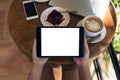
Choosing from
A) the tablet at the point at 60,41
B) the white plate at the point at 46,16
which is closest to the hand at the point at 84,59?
the tablet at the point at 60,41

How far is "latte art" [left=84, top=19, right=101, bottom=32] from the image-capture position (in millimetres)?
1221

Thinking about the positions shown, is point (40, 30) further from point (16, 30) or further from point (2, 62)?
point (2, 62)

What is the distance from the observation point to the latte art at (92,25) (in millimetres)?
1221

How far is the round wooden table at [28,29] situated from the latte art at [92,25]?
0.21 ft

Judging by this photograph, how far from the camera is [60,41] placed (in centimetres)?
112

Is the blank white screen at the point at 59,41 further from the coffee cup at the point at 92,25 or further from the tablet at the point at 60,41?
the coffee cup at the point at 92,25

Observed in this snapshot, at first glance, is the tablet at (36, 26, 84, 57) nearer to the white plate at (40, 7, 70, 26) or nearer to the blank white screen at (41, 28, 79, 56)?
the blank white screen at (41, 28, 79, 56)

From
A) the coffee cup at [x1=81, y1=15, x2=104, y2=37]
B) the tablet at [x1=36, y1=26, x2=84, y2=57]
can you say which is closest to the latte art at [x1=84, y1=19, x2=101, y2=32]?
the coffee cup at [x1=81, y1=15, x2=104, y2=37]

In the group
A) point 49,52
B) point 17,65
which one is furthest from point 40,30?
point 17,65

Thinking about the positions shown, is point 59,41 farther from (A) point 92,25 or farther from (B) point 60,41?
(A) point 92,25

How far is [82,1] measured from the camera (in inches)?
50.1

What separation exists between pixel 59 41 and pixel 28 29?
8.4 inches

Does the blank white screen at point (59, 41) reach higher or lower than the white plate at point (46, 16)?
lower

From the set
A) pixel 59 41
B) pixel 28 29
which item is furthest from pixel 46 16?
pixel 59 41
